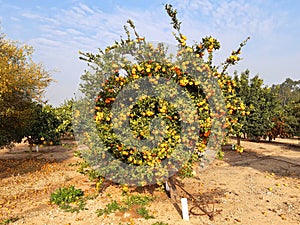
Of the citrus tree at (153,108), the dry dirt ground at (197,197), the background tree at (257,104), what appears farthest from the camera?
the background tree at (257,104)

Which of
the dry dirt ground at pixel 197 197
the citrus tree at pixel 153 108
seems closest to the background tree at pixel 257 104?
the dry dirt ground at pixel 197 197

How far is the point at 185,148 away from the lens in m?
5.82

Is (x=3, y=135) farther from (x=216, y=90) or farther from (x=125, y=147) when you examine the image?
(x=216, y=90)

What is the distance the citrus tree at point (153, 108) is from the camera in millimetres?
5477

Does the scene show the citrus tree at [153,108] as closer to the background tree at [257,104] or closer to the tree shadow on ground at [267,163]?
the tree shadow on ground at [267,163]

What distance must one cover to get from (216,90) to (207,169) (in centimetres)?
758

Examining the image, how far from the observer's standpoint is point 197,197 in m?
Answer: 7.86

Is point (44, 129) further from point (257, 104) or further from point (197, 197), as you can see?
point (257, 104)

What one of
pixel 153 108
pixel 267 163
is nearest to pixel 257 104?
pixel 267 163

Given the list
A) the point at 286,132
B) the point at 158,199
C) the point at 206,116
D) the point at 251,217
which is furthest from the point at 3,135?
the point at 286,132

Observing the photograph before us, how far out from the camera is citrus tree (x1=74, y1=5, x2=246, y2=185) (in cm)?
548

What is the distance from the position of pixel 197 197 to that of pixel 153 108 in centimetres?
405

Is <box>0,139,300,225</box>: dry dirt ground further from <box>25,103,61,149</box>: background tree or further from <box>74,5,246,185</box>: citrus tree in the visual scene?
<box>25,103,61,149</box>: background tree

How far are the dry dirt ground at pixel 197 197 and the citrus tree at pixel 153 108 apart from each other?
→ 1.37 metres
